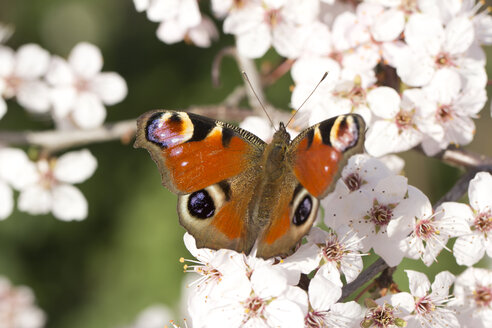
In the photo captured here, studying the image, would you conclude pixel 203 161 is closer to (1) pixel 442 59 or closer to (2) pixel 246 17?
(2) pixel 246 17

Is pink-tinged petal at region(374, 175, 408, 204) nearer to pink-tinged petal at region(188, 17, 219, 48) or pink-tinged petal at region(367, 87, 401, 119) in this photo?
pink-tinged petal at region(367, 87, 401, 119)

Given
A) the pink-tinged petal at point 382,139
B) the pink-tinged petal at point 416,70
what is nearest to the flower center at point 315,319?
the pink-tinged petal at point 382,139

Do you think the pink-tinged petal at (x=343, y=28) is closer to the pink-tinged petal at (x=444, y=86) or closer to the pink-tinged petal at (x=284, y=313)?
the pink-tinged petal at (x=444, y=86)

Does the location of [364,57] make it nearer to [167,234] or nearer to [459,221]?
[459,221]

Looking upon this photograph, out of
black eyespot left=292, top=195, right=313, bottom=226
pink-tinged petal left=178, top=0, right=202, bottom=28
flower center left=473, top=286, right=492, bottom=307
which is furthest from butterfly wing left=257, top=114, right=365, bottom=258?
pink-tinged petal left=178, top=0, right=202, bottom=28

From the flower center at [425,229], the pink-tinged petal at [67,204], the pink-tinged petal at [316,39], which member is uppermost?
the pink-tinged petal at [316,39]
